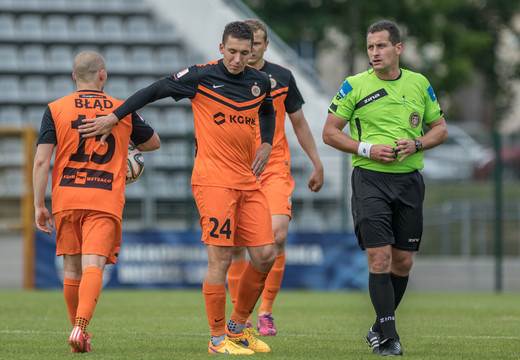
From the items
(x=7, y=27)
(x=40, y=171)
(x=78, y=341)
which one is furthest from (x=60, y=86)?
(x=78, y=341)

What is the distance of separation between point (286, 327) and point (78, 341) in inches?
110

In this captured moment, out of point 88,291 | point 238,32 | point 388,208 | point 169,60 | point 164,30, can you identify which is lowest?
point 88,291

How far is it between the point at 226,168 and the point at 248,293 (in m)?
0.91

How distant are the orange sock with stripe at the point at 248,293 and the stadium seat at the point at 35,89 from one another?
15415mm

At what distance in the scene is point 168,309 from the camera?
1025 centimetres

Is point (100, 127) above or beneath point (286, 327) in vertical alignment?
above

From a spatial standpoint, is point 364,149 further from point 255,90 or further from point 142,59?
point 142,59

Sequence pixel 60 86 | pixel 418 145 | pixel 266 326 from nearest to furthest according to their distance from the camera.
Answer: pixel 418 145, pixel 266 326, pixel 60 86

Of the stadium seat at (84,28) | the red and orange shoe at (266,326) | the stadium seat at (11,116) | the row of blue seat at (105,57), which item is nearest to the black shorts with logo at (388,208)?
the red and orange shoe at (266,326)

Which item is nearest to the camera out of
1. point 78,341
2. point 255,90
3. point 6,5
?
Answer: point 78,341

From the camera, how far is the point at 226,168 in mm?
6145

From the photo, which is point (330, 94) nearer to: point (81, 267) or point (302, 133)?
point (302, 133)

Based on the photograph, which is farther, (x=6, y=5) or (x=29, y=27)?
(x=6, y=5)

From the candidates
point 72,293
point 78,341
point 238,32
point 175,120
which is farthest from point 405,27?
point 78,341
